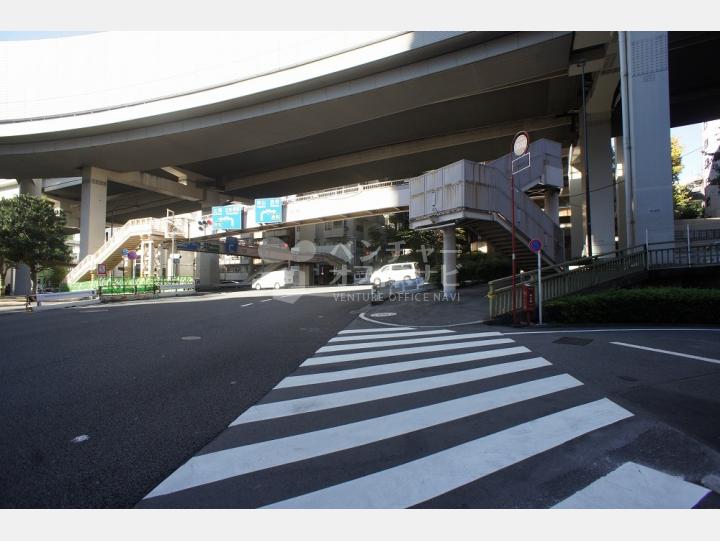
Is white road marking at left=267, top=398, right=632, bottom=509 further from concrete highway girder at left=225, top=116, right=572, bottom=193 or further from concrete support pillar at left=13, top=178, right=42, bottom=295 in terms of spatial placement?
concrete support pillar at left=13, top=178, right=42, bottom=295

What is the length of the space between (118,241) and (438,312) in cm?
3048

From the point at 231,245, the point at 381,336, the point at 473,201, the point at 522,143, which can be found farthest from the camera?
the point at 231,245

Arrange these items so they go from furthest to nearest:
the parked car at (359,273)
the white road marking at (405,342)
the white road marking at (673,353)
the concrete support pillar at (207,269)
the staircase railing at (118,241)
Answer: the parked car at (359,273) < the concrete support pillar at (207,269) < the staircase railing at (118,241) < the white road marking at (405,342) < the white road marking at (673,353)

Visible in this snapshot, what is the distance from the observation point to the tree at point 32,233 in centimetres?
2725

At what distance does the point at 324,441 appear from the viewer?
3604 millimetres

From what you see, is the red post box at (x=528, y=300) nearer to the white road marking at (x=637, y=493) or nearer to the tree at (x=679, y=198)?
the white road marking at (x=637, y=493)

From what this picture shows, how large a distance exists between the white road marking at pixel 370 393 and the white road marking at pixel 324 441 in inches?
24.6

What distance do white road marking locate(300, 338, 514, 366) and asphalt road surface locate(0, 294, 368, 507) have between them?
1.62 feet

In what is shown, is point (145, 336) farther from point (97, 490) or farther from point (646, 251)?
point (646, 251)

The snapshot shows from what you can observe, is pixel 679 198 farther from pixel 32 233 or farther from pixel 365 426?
Result: pixel 32 233

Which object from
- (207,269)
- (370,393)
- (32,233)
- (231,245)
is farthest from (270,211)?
(370,393)

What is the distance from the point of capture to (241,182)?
42219 mm

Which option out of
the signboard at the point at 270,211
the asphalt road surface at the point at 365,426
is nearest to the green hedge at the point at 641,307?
the asphalt road surface at the point at 365,426

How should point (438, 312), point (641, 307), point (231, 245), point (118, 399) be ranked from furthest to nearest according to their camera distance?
point (231, 245), point (438, 312), point (641, 307), point (118, 399)
